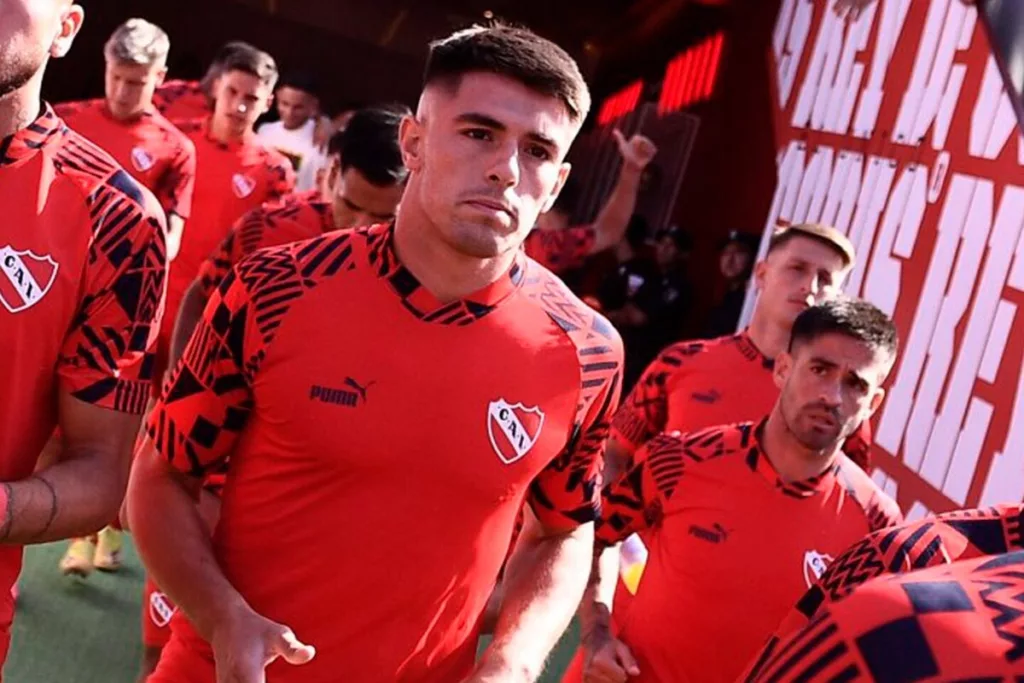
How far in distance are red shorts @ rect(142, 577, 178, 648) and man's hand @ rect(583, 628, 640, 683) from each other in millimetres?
1164

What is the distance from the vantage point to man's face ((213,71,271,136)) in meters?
7.28

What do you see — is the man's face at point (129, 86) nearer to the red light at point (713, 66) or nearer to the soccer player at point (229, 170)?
the soccer player at point (229, 170)

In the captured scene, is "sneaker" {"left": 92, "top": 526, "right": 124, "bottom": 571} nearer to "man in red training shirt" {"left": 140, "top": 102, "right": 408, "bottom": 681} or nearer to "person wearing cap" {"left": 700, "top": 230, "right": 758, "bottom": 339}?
"man in red training shirt" {"left": 140, "top": 102, "right": 408, "bottom": 681}

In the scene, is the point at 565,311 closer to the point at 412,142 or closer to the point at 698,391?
the point at 412,142

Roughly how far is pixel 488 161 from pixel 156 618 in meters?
2.16

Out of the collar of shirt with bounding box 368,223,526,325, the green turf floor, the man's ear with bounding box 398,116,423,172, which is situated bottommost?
the green turf floor

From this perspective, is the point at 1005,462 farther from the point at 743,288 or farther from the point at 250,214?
the point at 743,288

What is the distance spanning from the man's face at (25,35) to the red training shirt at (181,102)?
5.83 m

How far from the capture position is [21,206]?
90.9 inches

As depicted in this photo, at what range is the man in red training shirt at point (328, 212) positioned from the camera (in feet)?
12.7

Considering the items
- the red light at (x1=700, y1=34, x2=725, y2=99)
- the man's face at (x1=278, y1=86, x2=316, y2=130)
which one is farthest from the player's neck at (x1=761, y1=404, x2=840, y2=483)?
the red light at (x1=700, y1=34, x2=725, y2=99)

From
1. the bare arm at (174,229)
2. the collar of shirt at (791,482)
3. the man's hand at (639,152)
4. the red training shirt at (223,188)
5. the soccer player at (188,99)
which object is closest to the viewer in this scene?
the collar of shirt at (791,482)

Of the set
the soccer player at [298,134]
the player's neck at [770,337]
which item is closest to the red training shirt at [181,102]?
the soccer player at [298,134]

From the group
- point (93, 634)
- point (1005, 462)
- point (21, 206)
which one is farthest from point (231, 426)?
point (93, 634)
